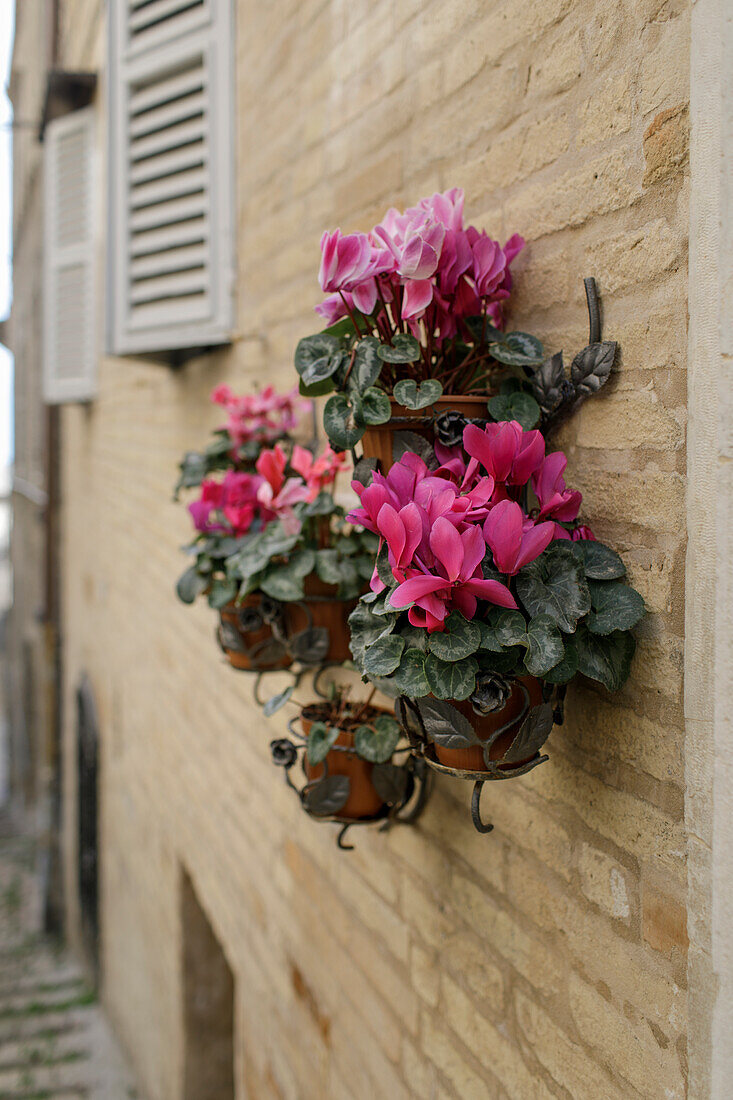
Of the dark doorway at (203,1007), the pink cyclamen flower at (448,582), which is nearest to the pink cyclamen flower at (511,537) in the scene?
the pink cyclamen flower at (448,582)

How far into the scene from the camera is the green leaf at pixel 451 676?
104cm

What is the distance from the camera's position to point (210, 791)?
3412 mm

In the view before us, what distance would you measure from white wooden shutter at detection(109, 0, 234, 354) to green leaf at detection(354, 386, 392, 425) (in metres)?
1.84

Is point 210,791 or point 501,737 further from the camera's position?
point 210,791

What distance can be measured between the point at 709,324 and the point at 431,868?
1.18 metres

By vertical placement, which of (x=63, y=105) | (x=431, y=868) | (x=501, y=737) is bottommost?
(x=431, y=868)

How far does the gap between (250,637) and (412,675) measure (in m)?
0.93

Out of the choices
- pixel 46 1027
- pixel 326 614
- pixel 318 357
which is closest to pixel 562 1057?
pixel 326 614

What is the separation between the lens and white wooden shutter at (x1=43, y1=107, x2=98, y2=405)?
5746mm

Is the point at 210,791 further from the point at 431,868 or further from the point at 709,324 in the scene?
the point at 709,324

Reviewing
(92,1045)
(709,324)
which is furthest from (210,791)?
(92,1045)

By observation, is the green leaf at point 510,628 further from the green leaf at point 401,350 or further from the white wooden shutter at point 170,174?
the white wooden shutter at point 170,174

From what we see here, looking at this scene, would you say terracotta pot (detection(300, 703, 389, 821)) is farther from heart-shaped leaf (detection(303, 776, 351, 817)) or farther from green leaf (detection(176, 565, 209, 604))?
green leaf (detection(176, 565, 209, 604))

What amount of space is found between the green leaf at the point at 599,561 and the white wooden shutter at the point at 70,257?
16.9 feet
